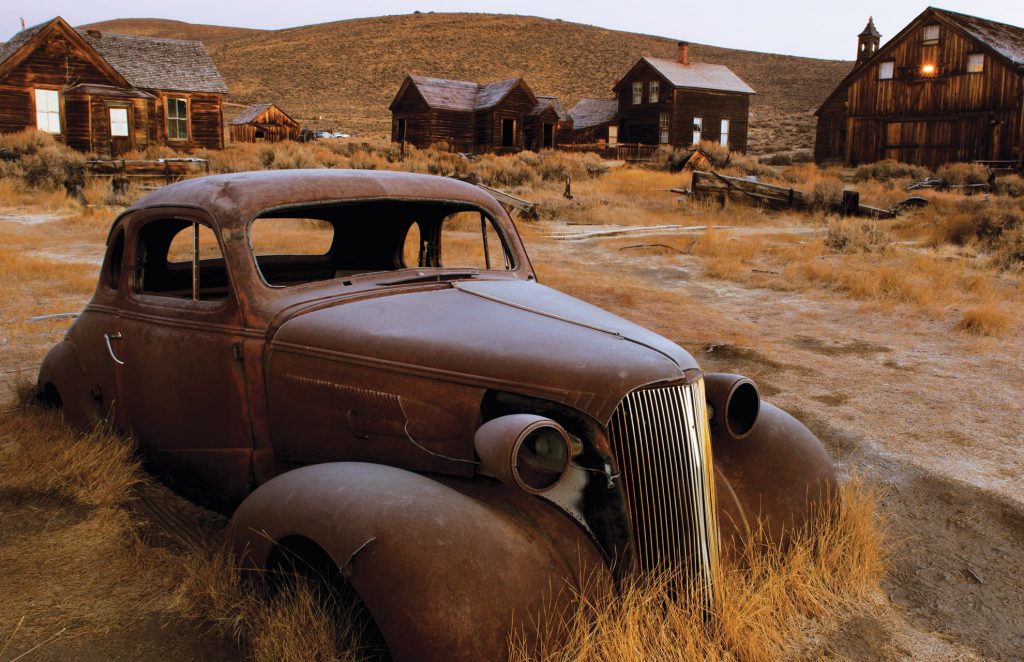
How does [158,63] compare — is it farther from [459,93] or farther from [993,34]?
[993,34]

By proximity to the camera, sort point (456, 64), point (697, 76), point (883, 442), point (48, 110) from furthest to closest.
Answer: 1. point (456, 64)
2. point (697, 76)
3. point (48, 110)
4. point (883, 442)

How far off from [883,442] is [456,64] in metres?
78.8

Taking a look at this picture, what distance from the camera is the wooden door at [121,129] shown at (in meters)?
28.0

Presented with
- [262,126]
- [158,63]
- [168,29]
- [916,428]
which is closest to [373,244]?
[916,428]

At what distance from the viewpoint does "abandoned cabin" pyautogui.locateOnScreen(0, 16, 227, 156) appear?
27.0 metres

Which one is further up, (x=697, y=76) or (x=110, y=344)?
(x=697, y=76)

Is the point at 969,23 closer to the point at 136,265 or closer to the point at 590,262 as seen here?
the point at 590,262

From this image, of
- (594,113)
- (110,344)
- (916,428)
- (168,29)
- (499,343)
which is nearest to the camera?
(499,343)

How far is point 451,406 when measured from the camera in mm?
2662

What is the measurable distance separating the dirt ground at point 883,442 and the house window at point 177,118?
20745 mm

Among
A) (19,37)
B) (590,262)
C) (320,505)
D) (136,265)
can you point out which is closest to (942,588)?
(320,505)

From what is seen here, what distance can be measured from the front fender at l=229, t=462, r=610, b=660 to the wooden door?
29.2 metres

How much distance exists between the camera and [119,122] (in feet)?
92.3

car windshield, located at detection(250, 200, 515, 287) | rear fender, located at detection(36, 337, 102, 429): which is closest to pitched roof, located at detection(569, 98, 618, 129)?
car windshield, located at detection(250, 200, 515, 287)
